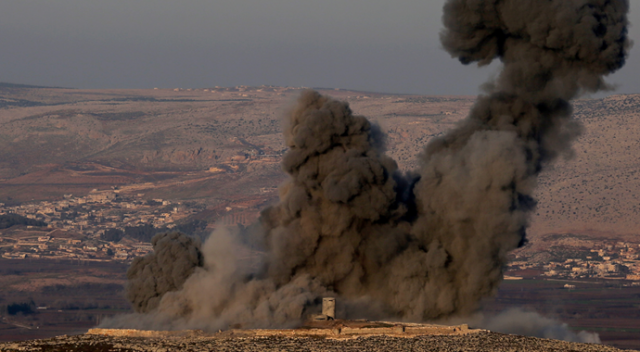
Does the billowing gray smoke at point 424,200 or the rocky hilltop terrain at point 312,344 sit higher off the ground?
the billowing gray smoke at point 424,200

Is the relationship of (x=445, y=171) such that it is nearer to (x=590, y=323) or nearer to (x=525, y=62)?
(x=525, y=62)

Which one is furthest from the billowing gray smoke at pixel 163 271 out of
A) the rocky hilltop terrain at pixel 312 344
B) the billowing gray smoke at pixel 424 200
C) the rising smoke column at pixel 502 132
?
the rising smoke column at pixel 502 132

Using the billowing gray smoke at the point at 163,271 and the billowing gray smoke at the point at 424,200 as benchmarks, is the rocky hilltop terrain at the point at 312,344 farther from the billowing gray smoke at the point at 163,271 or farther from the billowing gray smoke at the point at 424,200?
the billowing gray smoke at the point at 163,271

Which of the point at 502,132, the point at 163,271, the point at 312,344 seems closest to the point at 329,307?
the point at 312,344

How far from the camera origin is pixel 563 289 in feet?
640

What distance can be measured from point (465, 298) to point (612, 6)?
2305 cm

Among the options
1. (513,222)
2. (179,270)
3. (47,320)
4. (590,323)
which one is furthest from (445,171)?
Result: (47,320)

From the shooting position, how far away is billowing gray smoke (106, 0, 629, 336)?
7956 cm

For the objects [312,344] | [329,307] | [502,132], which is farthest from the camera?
[502,132]

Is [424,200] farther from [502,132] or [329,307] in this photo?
[329,307]

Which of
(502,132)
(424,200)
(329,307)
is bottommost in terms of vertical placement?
(329,307)

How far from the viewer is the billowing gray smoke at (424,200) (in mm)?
79562

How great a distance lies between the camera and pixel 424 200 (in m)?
83.1

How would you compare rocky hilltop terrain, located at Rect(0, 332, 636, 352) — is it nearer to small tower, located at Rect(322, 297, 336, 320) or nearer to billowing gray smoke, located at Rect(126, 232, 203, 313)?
small tower, located at Rect(322, 297, 336, 320)
